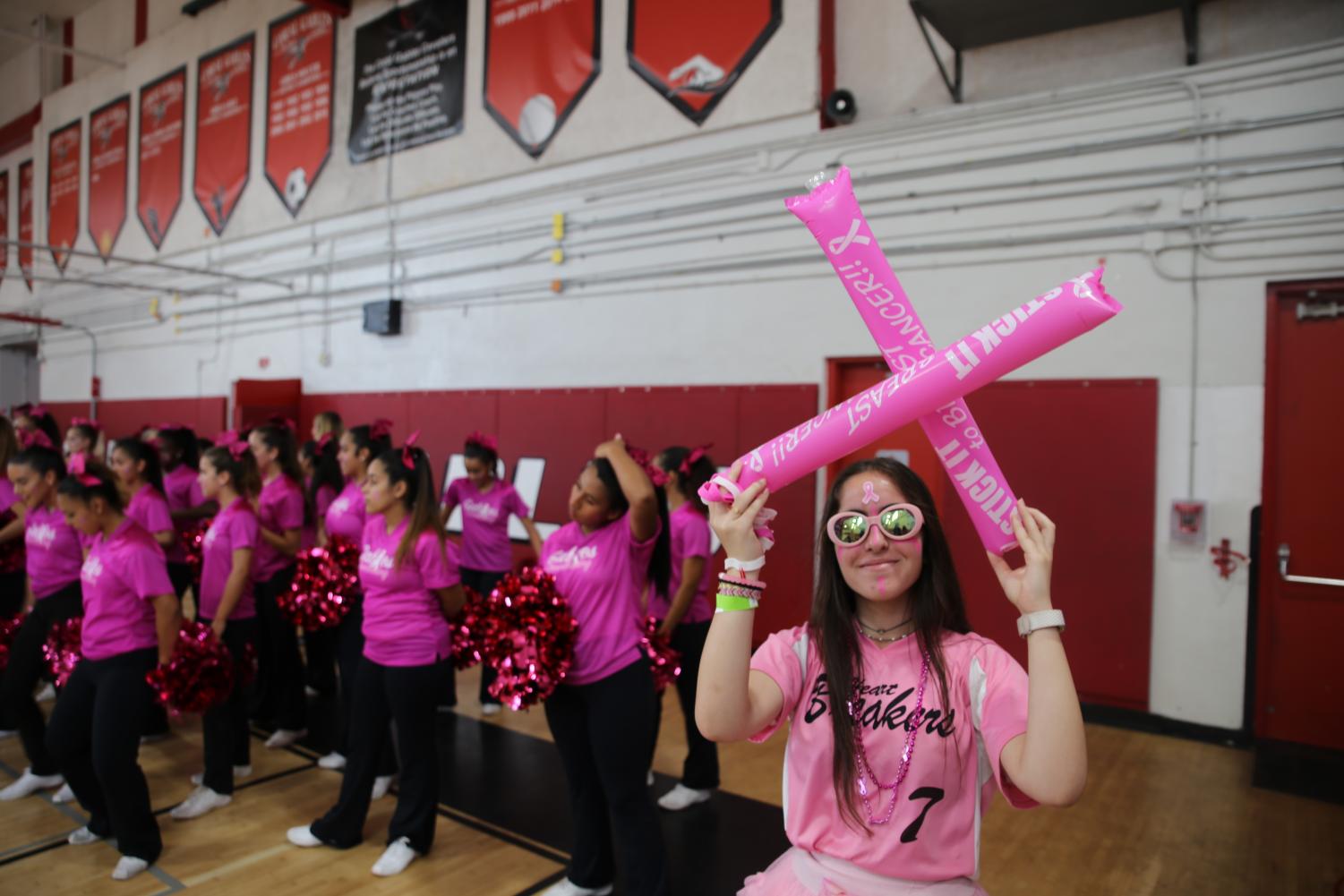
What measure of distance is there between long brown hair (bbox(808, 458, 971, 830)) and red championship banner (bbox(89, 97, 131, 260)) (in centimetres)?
1483

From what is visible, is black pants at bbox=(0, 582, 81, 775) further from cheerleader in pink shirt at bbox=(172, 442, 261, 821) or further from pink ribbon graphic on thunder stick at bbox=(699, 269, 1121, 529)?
pink ribbon graphic on thunder stick at bbox=(699, 269, 1121, 529)

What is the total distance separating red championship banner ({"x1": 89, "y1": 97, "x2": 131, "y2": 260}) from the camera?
13023 millimetres

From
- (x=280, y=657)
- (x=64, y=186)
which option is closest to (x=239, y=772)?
(x=280, y=657)

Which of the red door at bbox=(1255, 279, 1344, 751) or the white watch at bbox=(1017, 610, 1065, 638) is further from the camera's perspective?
the red door at bbox=(1255, 279, 1344, 751)

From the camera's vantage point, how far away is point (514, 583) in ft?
9.67

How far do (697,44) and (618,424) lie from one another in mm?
3018

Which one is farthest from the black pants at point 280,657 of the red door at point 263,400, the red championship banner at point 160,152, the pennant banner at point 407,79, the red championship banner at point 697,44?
the red championship banner at point 160,152

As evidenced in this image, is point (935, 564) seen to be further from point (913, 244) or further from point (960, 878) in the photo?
point (913, 244)

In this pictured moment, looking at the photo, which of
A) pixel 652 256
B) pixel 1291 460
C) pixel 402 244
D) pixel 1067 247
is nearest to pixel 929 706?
pixel 1291 460

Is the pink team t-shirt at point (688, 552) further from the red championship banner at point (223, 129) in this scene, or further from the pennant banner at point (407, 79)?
the red championship banner at point (223, 129)

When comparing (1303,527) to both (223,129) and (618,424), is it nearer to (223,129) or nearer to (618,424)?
(618,424)

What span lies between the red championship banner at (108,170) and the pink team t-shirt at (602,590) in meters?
13.4

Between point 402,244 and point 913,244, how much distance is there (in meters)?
5.44

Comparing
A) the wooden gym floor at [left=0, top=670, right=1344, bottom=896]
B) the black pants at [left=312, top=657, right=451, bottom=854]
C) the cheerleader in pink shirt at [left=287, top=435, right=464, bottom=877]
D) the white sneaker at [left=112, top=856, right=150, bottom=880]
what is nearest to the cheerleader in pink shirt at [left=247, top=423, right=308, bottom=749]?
the wooden gym floor at [left=0, top=670, right=1344, bottom=896]
